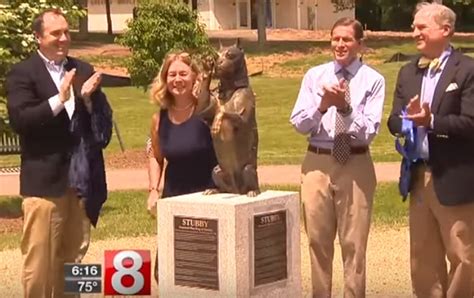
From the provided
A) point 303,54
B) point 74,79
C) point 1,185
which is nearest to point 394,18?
point 303,54

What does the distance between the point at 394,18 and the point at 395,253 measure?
47205 millimetres

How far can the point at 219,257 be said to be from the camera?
707 centimetres

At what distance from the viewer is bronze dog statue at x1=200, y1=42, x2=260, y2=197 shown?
6.99m

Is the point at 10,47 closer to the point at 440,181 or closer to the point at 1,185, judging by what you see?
the point at 1,185

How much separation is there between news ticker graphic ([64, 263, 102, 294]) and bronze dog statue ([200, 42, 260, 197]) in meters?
0.93

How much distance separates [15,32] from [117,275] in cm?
639

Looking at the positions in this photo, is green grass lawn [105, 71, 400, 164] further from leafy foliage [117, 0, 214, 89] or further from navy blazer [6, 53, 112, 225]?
navy blazer [6, 53, 112, 225]

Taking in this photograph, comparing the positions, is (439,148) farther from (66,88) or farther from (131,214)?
(131,214)

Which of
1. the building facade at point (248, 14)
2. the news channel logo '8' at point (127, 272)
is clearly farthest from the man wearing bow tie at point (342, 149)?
the building facade at point (248, 14)

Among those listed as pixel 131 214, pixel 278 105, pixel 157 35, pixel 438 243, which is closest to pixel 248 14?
pixel 278 105

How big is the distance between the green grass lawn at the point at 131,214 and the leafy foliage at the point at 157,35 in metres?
5.40

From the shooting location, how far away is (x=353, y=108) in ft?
23.7

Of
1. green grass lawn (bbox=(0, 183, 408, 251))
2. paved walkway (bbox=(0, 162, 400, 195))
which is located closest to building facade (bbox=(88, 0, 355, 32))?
paved walkway (bbox=(0, 162, 400, 195))

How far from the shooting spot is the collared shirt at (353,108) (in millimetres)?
7230
